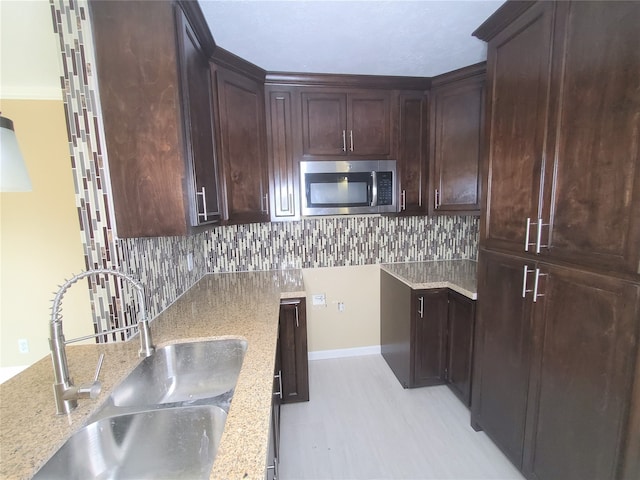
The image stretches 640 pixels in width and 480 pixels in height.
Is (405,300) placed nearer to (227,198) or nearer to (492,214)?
(492,214)

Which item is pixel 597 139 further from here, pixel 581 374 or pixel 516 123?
pixel 581 374

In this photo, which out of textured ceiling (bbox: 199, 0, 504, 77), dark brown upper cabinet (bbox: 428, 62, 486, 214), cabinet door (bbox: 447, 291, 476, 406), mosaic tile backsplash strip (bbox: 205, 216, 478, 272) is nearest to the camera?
textured ceiling (bbox: 199, 0, 504, 77)

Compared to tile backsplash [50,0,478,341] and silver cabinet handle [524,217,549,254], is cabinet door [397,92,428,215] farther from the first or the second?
silver cabinet handle [524,217,549,254]

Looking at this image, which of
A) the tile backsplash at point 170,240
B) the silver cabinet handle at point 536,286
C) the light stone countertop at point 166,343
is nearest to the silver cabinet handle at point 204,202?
the tile backsplash at point 170,240

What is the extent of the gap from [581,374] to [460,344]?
36.3 inches

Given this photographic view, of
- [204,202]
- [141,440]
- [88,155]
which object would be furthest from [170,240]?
[141,440]

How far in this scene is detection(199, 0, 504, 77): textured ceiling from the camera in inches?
50.3

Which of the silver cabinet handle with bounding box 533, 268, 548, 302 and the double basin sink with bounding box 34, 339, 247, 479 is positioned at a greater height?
the silver cabinet handle with bounding box 533, 268, 548, 302

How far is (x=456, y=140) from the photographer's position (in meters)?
2.05

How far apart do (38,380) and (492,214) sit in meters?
2.17

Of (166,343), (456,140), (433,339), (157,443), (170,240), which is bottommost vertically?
(433,339)

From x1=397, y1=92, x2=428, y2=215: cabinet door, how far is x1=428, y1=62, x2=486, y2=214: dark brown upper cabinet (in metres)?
0.07

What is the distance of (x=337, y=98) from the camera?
2.03 meters

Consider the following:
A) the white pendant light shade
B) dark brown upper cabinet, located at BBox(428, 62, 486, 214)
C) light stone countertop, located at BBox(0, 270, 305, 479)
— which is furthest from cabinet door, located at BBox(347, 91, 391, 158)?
the white pendant light shade
